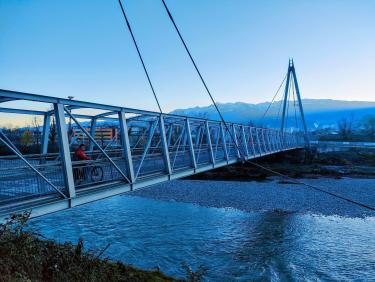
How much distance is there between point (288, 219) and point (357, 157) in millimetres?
43389

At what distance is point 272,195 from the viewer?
25562 mm

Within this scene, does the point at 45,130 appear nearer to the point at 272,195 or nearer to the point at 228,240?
the point at 228,240

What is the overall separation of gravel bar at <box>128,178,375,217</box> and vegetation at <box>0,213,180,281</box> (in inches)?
575

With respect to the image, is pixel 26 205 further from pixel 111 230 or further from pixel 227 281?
pixel 111 230

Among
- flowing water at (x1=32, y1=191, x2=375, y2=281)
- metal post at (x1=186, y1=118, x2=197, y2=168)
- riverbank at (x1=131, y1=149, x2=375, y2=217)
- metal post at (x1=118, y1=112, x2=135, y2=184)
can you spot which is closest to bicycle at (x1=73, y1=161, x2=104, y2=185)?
metal post at (x1=118, y1=112, x2=135, y2=184)

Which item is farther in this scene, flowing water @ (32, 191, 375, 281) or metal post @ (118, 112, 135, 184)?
flowing water @ (32, 191, 375, 281)

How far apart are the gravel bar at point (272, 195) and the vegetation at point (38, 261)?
1459 centimetres

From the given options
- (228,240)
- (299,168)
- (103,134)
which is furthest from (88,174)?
(299,168)

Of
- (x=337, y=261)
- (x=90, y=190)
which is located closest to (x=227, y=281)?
(x=337, y=261)

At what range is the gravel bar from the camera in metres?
21.2

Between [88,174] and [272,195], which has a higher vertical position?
[88,174]

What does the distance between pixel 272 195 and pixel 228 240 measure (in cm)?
1229

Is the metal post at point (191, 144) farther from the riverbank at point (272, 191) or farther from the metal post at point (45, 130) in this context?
the riverbank at point (272, 191)

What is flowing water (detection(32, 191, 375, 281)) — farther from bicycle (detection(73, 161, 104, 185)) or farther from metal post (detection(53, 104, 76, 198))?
metal post (detection(53, 104, 76, 198))
